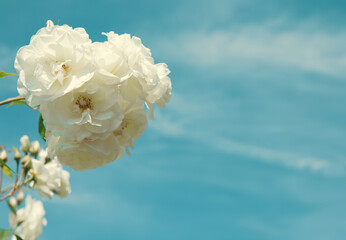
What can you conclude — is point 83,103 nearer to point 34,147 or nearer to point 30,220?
point 34,147

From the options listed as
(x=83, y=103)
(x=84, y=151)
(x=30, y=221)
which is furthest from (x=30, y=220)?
(x=83, y=103)

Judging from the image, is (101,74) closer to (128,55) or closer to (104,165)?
(128,55)

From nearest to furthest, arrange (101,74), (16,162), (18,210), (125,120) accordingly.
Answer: (101,74), (125,120), (16,162), (18,210)

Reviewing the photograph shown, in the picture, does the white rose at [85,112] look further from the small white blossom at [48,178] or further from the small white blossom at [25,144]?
the small white blossom at [25,144]

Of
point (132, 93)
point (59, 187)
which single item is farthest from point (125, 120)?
point (59, 187)

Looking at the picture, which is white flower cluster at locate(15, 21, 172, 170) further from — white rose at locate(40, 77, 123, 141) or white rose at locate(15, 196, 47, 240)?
white rose at locate(15, 196, 47, 240)

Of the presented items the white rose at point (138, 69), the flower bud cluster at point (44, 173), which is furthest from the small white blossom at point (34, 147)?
the white rose at point (138, 69)

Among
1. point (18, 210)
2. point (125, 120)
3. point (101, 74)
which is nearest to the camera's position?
point (101, 74)
